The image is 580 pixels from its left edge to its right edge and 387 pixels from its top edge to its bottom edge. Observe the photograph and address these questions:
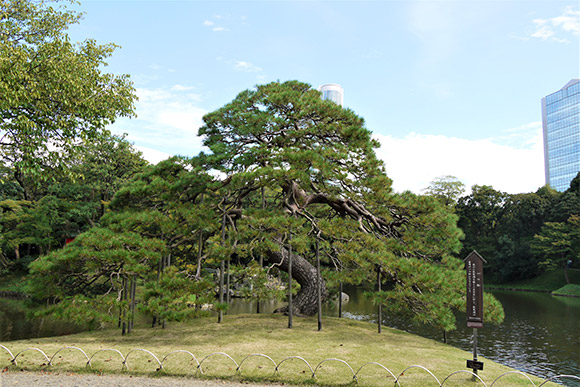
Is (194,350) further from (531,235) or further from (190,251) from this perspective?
(531,235)

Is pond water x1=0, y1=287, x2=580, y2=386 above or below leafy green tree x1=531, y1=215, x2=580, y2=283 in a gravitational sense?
below

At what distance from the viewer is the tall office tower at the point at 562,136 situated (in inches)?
3290

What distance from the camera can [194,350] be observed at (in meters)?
9.84

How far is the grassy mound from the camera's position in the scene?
26.5ft

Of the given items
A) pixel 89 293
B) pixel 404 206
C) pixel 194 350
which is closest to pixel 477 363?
pixel 404 206

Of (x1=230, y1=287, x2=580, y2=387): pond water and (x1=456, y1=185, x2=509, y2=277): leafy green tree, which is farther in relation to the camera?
Answer: (x1=456, y1=185, x2=509, y2=277): leafy green tree

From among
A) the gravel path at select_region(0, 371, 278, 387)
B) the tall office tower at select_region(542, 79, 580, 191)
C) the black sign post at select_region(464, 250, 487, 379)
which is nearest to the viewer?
the gravel path at select_region(0, 371, 278, 387)

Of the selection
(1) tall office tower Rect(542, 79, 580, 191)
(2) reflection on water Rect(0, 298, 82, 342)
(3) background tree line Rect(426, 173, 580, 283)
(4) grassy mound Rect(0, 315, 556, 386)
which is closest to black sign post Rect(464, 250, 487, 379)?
(4) grassy mound Rect(0, 315, 556, 386)

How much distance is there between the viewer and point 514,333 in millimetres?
18062

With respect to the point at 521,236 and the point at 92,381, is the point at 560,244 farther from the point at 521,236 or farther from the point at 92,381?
the point at 92,381

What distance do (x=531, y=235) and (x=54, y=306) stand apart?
48.5 m

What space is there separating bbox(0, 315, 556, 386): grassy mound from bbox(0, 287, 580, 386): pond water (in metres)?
3.62

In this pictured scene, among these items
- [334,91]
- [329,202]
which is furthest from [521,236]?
[334,91]

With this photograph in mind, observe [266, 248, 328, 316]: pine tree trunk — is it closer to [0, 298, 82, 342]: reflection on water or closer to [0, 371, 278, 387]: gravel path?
[0, 371, 278, 387]: gravel path
